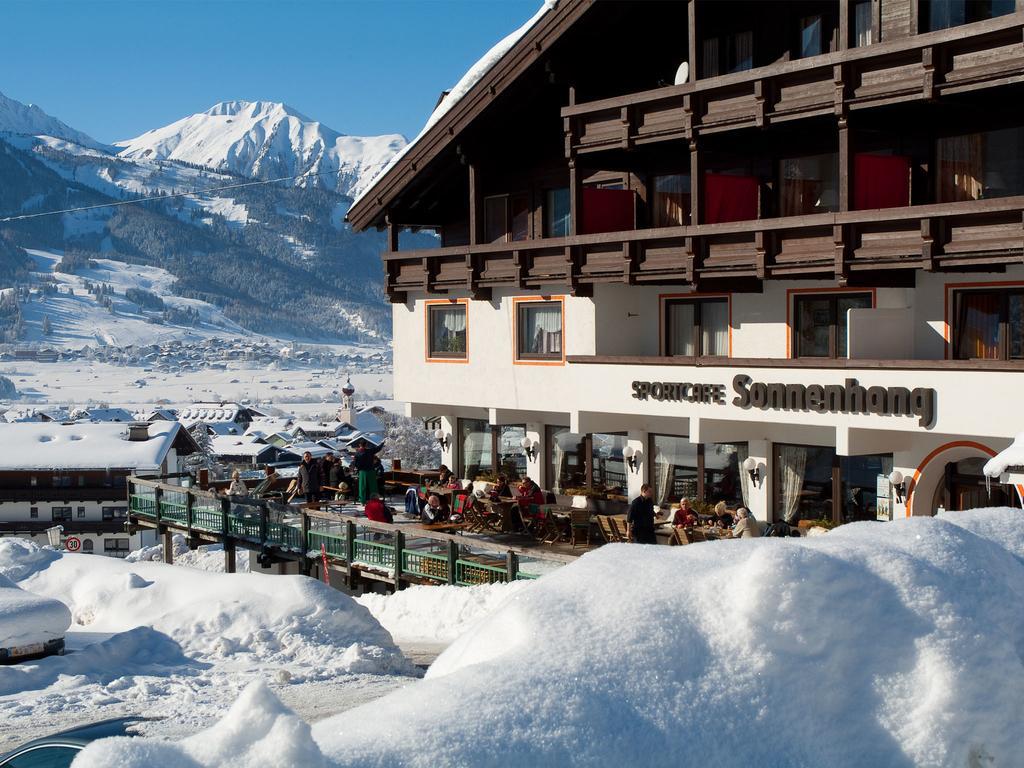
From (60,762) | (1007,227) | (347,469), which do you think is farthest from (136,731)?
(347,469)

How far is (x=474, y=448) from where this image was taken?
31078 mm

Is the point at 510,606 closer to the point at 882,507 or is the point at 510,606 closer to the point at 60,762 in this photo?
the point at 60,762

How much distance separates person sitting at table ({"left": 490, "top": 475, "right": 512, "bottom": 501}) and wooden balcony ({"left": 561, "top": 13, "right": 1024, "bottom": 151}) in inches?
275

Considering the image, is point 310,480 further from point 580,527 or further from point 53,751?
point 53,751

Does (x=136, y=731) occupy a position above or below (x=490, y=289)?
below

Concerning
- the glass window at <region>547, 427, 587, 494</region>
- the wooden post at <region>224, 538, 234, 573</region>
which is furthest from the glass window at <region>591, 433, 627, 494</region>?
the wooden post at <region>224, 538, 234, 573</region>

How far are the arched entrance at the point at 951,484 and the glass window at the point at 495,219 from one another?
11.8m

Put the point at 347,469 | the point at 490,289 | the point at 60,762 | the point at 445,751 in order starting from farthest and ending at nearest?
1. the point at 347,469
2. the point at 490,289
3. the point at 60,762
4. the point at 445,751

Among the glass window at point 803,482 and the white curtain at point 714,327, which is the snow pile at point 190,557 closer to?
the white curtain at point 714,327

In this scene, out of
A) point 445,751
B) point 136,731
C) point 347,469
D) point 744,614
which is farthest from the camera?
point 347,469

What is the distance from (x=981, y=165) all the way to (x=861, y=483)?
5600 millimetres

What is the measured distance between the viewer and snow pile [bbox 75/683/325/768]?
215 inches

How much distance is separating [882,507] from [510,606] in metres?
15.3

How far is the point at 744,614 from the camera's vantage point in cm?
730
